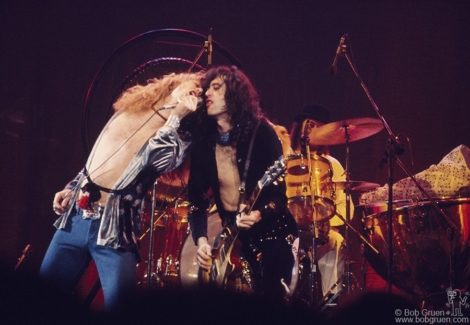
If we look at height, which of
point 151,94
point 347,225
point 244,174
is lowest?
point 347,225

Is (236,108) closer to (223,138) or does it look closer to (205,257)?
(223,138)

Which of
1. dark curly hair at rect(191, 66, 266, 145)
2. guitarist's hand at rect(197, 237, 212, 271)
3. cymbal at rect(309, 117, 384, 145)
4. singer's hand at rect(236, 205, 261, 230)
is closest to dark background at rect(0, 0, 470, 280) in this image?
cymbal at rect(309, 117, 384, 145)

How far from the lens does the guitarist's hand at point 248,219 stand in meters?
3.74

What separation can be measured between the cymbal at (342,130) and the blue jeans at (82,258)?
3341 mm

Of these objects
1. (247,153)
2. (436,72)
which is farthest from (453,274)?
(436,72)

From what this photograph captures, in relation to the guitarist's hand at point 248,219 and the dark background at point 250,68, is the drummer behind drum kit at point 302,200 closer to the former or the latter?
the dark background at point 250,68

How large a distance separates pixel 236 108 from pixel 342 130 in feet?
8.00

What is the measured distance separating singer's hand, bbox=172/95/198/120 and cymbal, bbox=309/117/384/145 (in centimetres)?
271

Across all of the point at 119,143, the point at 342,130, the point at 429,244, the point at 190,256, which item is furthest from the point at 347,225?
the point at 119,143

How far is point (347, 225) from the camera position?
6.07m

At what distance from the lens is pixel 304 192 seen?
6137 millimetres

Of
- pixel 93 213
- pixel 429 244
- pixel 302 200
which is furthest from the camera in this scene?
pixel 302 200

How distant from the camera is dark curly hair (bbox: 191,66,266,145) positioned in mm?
4133

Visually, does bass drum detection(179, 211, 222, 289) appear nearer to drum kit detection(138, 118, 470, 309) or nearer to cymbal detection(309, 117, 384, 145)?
drum kit detection(138, 118, 470, 309)
